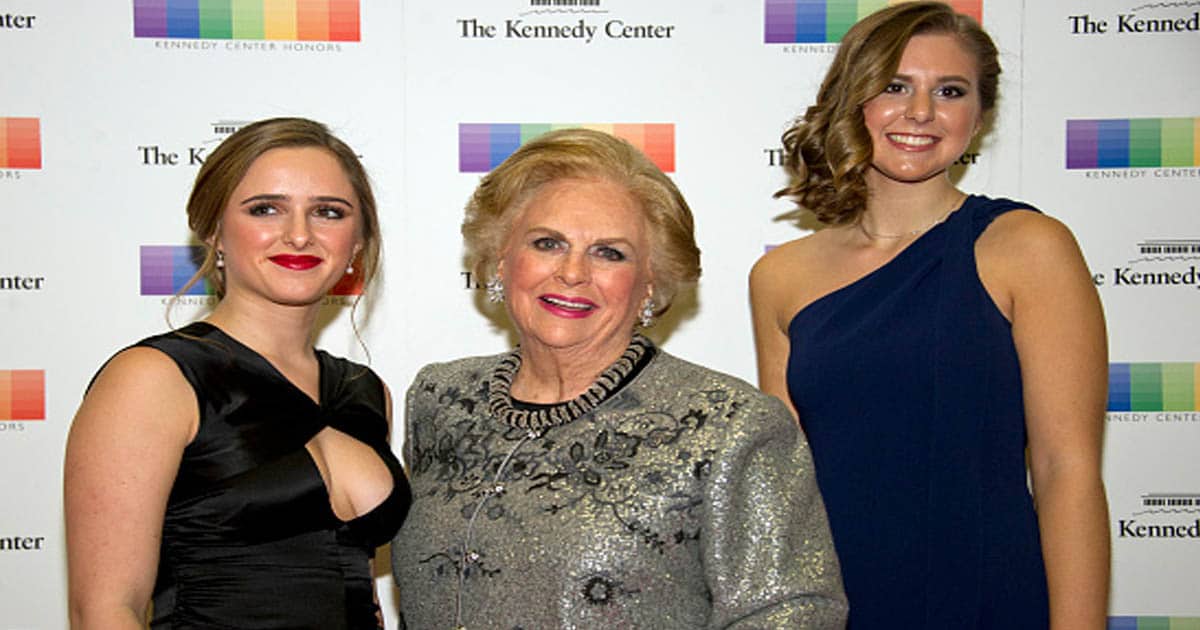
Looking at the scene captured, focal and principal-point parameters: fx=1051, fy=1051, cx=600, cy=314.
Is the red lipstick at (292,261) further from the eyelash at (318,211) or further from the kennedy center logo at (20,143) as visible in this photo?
the kennedy center logo at (20,143)

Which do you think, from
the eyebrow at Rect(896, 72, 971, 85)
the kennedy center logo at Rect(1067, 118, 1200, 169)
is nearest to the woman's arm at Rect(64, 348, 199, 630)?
the eyebrow at Rect(896, 72, 971, 85)

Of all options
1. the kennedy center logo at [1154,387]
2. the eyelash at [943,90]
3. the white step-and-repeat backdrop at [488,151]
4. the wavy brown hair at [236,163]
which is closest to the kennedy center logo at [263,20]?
the white step-and-repeat backdrop at [488,151]

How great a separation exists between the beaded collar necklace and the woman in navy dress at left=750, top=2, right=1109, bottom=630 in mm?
457

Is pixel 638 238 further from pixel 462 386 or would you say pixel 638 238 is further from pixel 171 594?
pixel 171 594

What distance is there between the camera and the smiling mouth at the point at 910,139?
2.04 metres

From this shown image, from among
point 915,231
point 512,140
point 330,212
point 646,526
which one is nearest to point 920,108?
point 915,231

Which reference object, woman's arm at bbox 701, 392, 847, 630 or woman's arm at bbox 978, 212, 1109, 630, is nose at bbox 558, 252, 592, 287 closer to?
woman's arm at bbox 701, 392, 847, 630

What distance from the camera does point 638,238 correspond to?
72.4 inches

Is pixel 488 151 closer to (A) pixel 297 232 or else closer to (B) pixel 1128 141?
(A) pixel 297 232

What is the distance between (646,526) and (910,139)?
3.13 feet

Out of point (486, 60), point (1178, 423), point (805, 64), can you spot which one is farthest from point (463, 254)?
point (1178, 423)

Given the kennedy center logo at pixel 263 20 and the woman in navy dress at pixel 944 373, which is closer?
the woman in navy dress at pixel 944 373

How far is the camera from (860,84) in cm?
205

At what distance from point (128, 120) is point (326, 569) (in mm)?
1642
